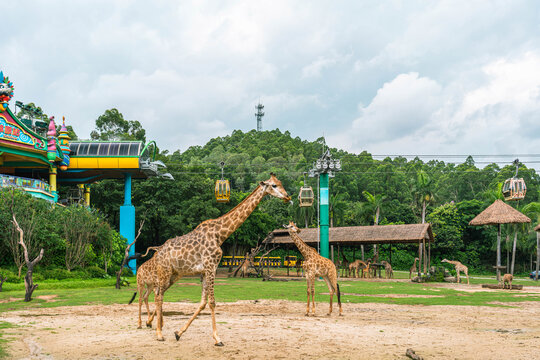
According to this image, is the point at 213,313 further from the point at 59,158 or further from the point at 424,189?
the point at 424,189

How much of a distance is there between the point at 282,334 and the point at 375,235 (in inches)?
982

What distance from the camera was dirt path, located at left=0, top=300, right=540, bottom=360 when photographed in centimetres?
781

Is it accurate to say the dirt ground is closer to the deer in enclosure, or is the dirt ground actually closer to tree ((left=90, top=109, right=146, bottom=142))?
the deer in enclosure

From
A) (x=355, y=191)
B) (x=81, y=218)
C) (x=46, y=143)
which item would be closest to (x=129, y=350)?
(x=81, y=218)

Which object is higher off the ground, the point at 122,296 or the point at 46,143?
the point at 46,143

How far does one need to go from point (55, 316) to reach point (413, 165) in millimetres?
71958

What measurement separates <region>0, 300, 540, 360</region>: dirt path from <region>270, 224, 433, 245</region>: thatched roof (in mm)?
17469

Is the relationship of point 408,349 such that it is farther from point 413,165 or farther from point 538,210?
point 413,165

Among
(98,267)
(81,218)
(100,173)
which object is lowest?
(98,267)

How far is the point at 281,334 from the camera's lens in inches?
369

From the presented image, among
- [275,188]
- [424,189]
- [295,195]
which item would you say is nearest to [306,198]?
[275,188]

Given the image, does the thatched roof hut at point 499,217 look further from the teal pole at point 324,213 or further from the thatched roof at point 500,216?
the teal pole at point 324,213

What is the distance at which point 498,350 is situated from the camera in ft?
26.8

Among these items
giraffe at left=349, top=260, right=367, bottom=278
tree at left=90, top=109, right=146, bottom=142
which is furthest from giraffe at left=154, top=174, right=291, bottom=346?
tree at left=90, top=109, right=146, bottom=142
